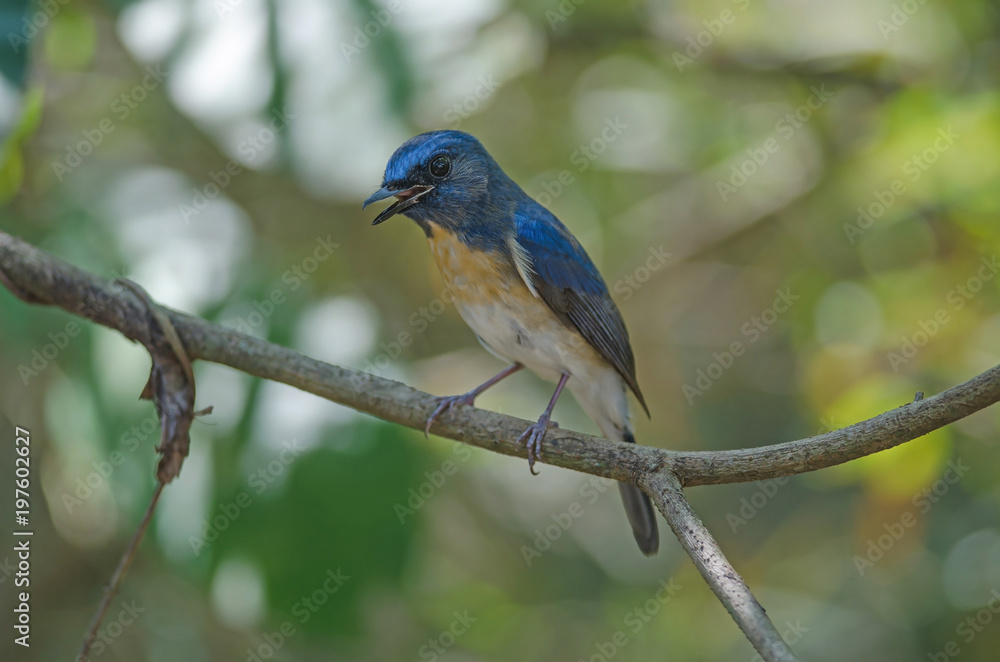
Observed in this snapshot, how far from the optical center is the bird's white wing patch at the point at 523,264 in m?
3.31

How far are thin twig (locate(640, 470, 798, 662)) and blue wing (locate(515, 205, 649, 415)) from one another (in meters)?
1.31

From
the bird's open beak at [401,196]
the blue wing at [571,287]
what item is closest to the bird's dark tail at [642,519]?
the blue wing at [571,287]

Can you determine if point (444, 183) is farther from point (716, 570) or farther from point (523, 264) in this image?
point (716, 570)

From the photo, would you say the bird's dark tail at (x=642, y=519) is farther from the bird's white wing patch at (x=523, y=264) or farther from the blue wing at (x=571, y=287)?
the bird's white wing patch at (x=523, y=264)

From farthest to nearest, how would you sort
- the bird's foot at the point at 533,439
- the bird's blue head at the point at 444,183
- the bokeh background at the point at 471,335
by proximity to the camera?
the bird's blue head at the point at 444,183
the bokeh background at the point at 471,335
the bird's foot at the point at 533,439

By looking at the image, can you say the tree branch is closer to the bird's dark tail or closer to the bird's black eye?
the bird's dark tail

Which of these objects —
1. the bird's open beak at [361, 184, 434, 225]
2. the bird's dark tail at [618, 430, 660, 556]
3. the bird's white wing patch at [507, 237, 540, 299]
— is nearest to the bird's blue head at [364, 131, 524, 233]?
the bird's open beak at [361, 184, 434, 225]

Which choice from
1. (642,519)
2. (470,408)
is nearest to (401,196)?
(470,408)

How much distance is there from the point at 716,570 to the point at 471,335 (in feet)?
9.95

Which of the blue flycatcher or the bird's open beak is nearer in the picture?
the bird's open beak

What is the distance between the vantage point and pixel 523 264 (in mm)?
3328

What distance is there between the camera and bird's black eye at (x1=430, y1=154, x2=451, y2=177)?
333 centimetres

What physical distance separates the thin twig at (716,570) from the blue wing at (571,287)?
51.7 inches

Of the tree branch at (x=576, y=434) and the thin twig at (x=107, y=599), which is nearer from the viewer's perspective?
the tree branch at (x=576, y=434)
